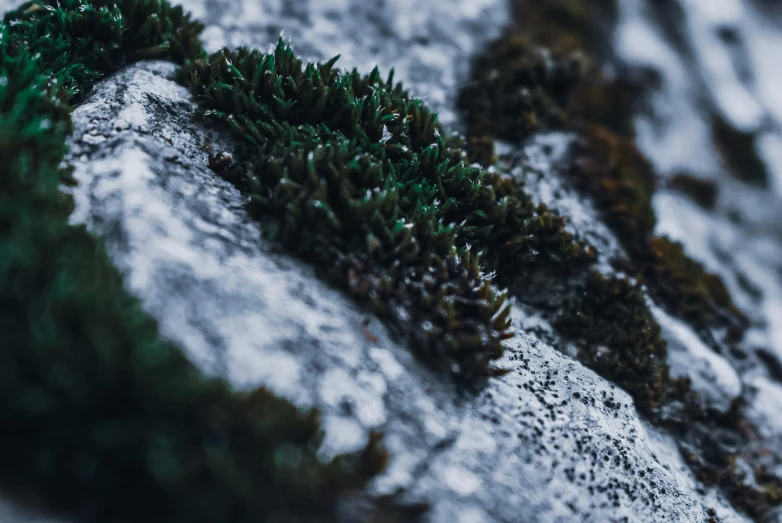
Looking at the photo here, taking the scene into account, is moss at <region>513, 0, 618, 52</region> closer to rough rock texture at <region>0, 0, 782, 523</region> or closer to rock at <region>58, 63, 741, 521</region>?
rough rock texture at <region>0, 0, 782, 523</region>

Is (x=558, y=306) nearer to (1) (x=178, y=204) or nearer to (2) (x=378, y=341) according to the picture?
(2) (x=378, y=341)

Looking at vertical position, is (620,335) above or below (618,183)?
below

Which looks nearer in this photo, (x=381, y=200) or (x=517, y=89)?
(x=381, y=200)

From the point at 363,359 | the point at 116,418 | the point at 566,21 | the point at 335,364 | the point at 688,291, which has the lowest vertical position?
the point at 116,418

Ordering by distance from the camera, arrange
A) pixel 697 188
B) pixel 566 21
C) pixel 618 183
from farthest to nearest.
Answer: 1. pixel 566 21
2. pixel 697 188
3. pixel 618 183

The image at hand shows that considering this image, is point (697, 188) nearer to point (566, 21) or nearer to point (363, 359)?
point (566, 21)

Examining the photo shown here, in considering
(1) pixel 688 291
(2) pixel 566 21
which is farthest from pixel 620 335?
(2) pixel 566 21

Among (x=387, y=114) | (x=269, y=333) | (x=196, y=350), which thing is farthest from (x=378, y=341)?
(x=387, y=114)

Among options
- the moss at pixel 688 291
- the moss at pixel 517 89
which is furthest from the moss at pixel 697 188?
the moss at pixel 517 89
